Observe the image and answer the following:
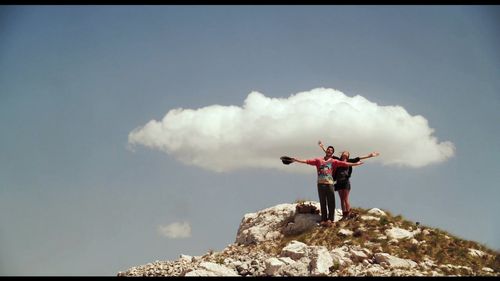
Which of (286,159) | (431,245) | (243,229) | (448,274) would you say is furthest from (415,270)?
(243,229)

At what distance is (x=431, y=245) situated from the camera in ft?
78.5

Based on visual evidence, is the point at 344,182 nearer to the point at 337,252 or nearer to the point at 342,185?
the point at 342,185

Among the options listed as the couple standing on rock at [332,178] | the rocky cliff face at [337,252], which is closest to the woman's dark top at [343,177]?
the couple standing on rock at [332,178]

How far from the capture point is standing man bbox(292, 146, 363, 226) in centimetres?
2655

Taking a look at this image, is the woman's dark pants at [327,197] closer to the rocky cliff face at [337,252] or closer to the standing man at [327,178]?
the standing man at [327,178]

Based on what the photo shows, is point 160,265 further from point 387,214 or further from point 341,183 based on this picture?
point 387,214

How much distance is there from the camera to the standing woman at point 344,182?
2684cm

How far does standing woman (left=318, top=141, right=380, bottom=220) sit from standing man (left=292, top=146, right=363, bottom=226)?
318 millimetres

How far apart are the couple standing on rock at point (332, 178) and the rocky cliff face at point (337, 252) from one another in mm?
764

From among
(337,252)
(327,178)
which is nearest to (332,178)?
(327,178)

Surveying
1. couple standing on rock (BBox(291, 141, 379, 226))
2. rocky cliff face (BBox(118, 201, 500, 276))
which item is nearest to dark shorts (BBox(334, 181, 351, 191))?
couple standing on rock (BBox(291, 141, 379, 226))

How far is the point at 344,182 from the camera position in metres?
26.8

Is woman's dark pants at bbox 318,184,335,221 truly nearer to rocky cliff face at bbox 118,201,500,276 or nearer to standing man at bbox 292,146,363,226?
standing man at bbox 292,146,363,226

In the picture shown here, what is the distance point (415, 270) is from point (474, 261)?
402 centimetres
